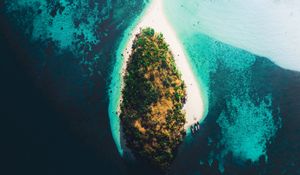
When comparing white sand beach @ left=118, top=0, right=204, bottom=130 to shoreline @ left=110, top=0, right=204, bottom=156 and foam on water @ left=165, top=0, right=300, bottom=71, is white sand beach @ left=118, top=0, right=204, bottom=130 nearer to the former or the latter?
shoreline @ left=110, top=0, right=204, bottom=156

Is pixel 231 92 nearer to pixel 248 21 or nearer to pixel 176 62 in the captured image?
pixel 176 62

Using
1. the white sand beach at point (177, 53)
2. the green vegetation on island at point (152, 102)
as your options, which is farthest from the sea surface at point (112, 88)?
the green vegetation on island at point (152, 102)

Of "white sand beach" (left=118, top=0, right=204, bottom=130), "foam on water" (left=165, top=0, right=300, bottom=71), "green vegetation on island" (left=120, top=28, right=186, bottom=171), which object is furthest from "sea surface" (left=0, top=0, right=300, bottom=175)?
"green vegetation on island" (left=120, top=28, right=186, bottom=171)

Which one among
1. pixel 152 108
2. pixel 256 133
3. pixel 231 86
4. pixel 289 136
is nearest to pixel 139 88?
pixel 152 108

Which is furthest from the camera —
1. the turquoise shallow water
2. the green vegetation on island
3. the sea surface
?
the turquoise shallow water

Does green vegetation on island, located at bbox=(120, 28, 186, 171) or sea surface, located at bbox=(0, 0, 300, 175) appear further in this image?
sea surface, located at bbox=(0, 0, 300, 175)

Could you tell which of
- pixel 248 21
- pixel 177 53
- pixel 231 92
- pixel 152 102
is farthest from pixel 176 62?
pixel 248 21

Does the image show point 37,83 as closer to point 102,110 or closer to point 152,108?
point 102,110
